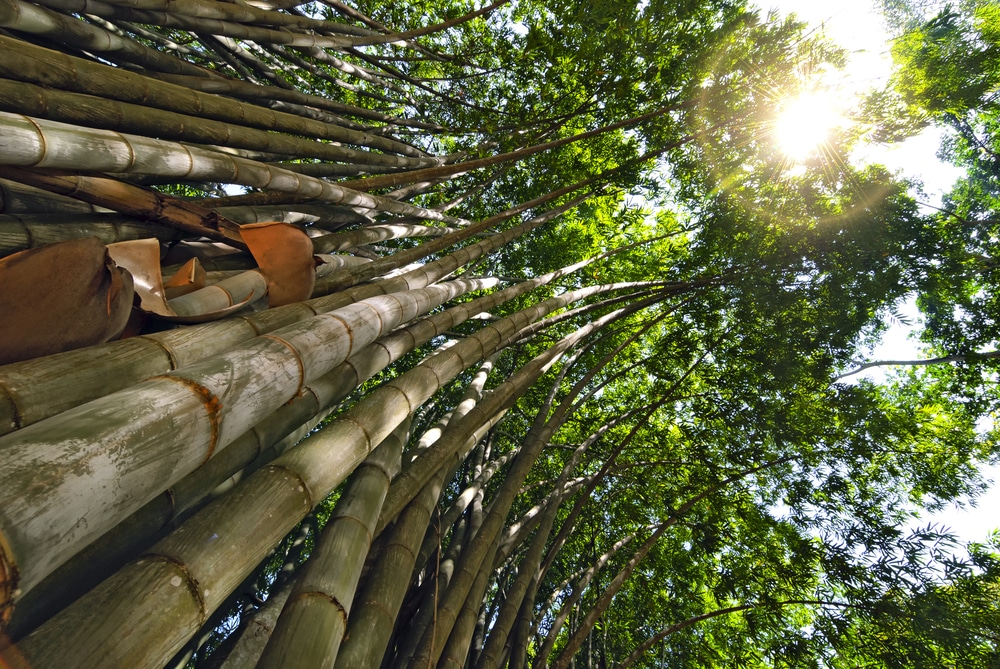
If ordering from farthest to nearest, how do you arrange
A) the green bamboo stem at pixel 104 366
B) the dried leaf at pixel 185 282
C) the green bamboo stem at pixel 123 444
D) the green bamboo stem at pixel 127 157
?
the dried leaf at pixel 185 282, the green bamboo stem at pixel 127 157, the green bamboo stem at pixel 104 366, the green bamboo stem at pixel 123 444

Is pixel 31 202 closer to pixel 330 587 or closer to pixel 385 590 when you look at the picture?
pixel 330 587

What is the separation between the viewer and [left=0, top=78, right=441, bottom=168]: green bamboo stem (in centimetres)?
178

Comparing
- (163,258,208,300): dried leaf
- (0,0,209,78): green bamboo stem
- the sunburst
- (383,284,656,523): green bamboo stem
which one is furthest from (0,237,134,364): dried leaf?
the sunburst

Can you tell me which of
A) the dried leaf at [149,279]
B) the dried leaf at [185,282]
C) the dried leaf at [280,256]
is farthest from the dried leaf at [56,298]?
the dried leaf at [280,256]

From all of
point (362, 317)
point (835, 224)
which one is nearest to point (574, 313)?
point (835, 224)

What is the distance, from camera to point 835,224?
4074 millimetres

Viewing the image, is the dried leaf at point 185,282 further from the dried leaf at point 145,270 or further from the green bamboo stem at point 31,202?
the green bamboo stem at point 31,202

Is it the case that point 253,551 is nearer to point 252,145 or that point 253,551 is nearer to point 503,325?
point 503,325

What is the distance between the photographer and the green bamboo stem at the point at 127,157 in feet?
4.74

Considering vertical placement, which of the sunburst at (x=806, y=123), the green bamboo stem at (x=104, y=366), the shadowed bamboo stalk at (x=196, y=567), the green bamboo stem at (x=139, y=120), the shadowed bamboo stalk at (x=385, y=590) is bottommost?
the shadowed bamboo stalk at (x=385, y=590)

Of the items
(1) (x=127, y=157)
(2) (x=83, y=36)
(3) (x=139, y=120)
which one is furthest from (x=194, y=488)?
(2) (x=83, y=36)

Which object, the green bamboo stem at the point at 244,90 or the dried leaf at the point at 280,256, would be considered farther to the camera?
the green bamboo stem at the point at 244,90

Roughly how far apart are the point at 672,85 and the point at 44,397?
538 centimetres

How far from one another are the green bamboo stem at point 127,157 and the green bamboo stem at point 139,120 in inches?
8.6
